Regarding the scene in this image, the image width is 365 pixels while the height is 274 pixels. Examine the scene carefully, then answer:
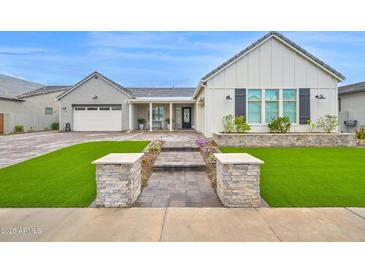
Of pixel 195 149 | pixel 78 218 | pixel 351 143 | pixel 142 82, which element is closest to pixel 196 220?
pixel 78 218

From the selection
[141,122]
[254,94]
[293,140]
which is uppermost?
[254,94]

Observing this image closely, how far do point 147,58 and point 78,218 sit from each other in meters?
17.8

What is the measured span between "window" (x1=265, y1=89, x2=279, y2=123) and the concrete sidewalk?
1008 cm

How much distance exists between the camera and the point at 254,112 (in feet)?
45.5

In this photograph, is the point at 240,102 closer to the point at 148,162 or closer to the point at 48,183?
the point at 148,162

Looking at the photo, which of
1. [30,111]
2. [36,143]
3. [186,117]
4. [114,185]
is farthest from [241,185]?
[30,111]

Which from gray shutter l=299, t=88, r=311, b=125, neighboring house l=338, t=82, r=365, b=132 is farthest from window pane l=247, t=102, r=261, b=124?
neighboring house l=338, t=82, r=365, b=132

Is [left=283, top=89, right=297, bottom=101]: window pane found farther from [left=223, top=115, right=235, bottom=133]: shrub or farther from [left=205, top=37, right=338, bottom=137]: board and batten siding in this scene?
[left=223, top=115, right=235, bottom=133]: shrub

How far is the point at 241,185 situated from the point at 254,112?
10.1 metres

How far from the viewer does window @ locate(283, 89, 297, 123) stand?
13828 millimetres

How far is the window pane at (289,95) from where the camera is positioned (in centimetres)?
1381

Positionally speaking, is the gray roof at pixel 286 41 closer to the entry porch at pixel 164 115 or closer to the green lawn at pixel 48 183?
the green lawn at pixel 48 183

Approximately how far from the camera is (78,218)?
387 centimetres
